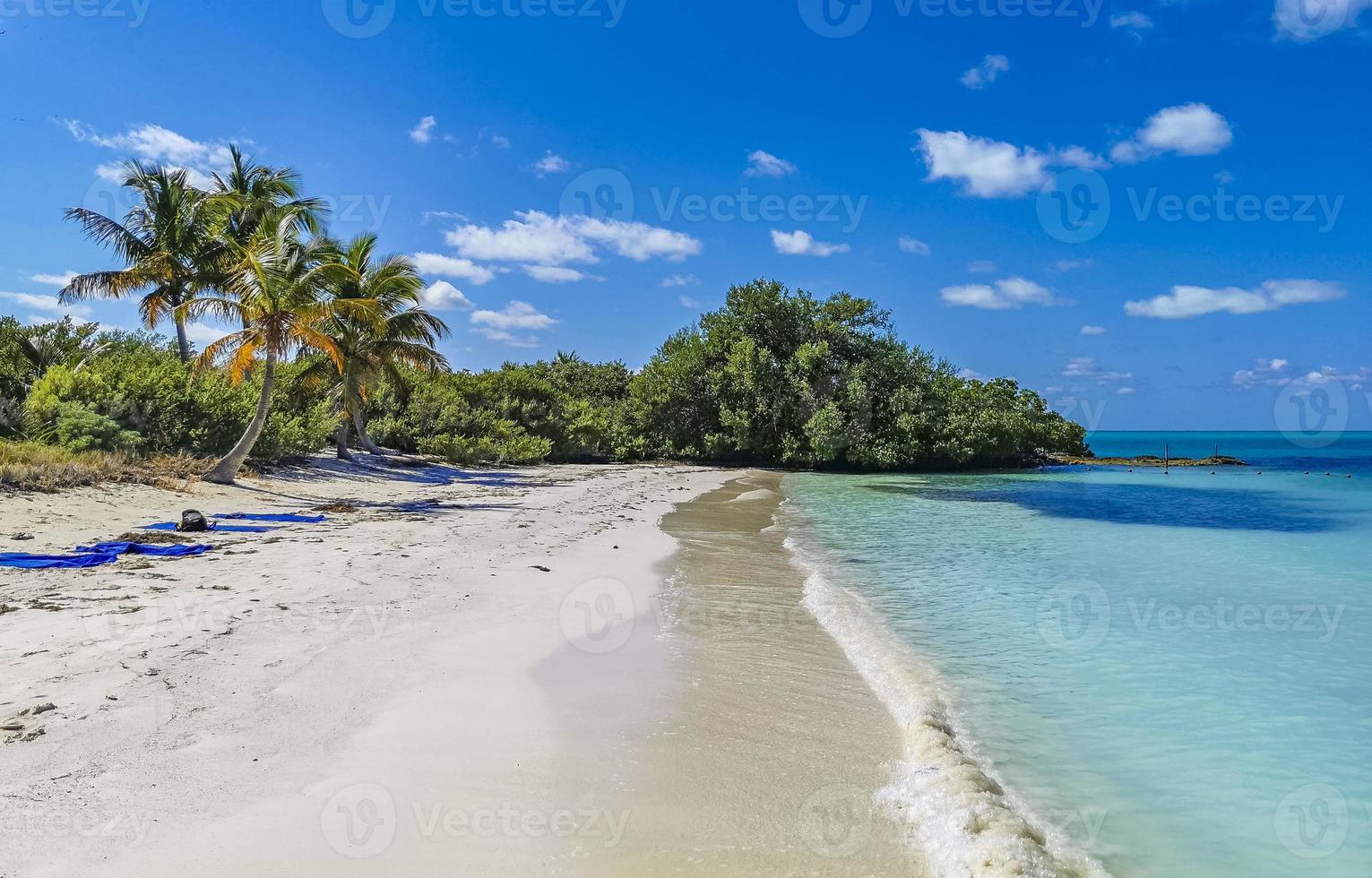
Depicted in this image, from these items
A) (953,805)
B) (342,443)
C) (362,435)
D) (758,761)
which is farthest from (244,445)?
(953,805)

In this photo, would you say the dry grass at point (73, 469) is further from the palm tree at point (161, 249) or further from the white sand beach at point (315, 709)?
the palm tree at point (161, 249)

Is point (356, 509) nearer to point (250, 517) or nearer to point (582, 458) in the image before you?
point (250, 517)

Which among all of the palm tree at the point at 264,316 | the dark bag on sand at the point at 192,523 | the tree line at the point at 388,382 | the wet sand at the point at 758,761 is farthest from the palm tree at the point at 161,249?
the wet sand at the point at 758,761

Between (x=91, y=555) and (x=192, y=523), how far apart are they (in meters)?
2.11

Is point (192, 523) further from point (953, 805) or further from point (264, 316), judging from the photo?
point (953, 805)

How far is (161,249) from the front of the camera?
75.8 feet

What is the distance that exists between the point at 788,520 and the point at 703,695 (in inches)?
440

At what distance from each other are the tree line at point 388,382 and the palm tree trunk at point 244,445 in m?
0.04

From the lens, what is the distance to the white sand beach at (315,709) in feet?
9.31

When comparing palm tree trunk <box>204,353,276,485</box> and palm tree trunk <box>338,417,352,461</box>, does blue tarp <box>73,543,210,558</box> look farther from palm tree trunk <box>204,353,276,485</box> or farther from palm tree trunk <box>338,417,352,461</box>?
palm tree trunk <box>338,417,352,461</box>

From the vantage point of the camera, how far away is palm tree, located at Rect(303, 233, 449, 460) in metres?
21.0

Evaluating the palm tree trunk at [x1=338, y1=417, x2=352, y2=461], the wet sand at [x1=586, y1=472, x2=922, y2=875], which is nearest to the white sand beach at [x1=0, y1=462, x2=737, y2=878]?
the wet sand at [x1=586, y1=472, x2=922, y2=875]

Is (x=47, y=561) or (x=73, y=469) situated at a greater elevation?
(x=73, y=469)

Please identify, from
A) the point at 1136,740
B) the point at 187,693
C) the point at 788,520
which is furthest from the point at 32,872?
the point at 788,520
